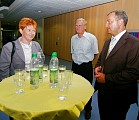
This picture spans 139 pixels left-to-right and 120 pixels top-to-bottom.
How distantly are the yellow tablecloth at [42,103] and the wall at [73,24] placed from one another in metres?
4.86

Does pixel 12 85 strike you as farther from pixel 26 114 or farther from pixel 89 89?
pixel 89 89

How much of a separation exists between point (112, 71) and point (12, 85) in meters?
1.14

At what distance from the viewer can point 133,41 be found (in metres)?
1.88

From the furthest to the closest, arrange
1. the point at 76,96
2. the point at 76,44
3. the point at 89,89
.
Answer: the point at 76,44, the point at 89,89, the point at 76,96

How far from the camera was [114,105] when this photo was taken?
200 centimetres

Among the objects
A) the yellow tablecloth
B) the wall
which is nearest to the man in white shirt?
the yellow tablecloth

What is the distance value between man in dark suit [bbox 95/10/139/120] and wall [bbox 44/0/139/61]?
4027 millimetres

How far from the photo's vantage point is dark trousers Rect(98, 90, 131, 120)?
1.98 m

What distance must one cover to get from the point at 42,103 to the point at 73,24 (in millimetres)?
8482

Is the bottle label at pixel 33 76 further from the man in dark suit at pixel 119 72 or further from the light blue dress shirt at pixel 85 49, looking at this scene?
the light blue dress shirt at pixel 85 49

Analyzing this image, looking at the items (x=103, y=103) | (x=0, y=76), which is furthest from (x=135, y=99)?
(x=0, y=76)

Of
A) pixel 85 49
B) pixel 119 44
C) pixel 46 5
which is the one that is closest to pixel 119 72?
pixel 119 44

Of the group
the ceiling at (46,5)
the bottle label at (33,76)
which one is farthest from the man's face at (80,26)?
the ceiling at (46,5)

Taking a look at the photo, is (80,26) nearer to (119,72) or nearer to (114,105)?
(119,72)
